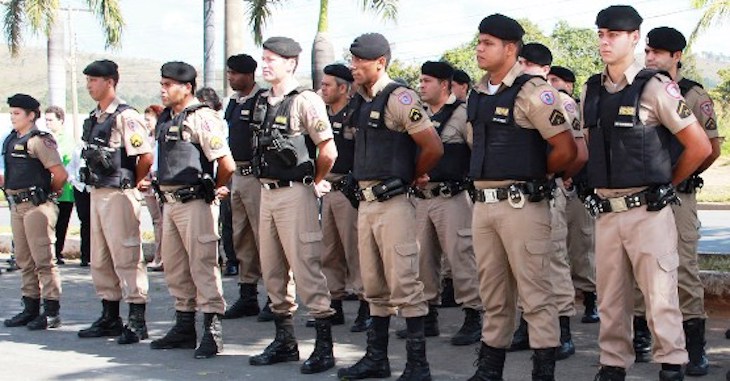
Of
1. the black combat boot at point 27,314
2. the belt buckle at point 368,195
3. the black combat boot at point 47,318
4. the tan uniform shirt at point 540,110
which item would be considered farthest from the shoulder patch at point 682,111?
the black combat boot at point 27,314

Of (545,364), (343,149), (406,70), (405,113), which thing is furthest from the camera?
(406,70)

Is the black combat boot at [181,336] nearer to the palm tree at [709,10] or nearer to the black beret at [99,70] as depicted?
the black beret at [99,70]

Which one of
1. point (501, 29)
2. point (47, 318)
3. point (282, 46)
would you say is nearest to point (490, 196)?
point (501, 29)

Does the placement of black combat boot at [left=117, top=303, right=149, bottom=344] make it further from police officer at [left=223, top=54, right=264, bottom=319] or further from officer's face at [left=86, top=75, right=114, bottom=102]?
officer's face at [left=86, top=75, right=114, bottom=102]

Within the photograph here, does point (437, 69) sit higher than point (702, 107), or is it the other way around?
point (437, 69)

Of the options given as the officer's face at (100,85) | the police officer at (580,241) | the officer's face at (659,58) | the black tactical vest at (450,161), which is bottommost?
the police officer at (580,241)

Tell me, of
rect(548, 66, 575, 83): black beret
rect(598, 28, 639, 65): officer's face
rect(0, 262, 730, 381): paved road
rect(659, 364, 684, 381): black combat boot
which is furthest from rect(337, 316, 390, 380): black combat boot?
rect(548, 66, 575, 83): black beret

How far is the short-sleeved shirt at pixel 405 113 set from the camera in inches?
261

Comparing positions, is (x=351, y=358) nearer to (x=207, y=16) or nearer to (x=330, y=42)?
(x=207, y=16)

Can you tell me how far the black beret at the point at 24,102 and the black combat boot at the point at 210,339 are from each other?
2.77m

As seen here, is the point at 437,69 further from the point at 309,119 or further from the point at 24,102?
the point at 24,102

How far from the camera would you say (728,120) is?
3959 centimetres

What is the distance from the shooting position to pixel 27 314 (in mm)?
9219

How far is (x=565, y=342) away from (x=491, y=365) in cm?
125
